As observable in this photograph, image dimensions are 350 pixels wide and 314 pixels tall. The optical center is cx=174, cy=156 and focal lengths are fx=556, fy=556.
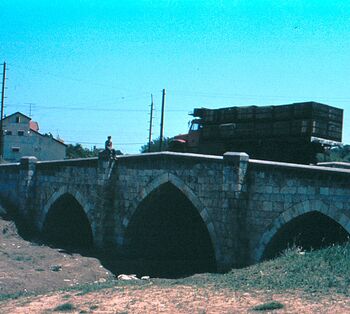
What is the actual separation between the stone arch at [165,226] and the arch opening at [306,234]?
457cm

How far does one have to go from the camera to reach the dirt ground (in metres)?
11.9

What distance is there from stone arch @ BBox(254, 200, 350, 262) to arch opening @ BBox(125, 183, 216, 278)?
17.2ft

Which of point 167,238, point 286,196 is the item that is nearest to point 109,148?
point 167,238

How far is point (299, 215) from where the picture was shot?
1703cm

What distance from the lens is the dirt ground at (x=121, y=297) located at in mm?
11867

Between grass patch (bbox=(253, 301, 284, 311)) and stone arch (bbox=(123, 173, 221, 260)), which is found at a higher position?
stone arch (bbox=(123, 173, 221, 260))

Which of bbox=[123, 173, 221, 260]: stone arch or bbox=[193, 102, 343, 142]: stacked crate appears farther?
bbox=[193, 102, 343, 142]: stacked crate

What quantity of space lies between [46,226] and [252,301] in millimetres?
20102

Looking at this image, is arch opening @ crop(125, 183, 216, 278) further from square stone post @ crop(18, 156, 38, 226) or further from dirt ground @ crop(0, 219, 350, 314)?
square stone post @ crop(18, 156, 38, 226)

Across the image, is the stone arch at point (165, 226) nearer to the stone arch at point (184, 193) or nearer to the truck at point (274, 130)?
the stone arch at point (184, 193)

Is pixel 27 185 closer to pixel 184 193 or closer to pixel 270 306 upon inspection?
pixel 184 193

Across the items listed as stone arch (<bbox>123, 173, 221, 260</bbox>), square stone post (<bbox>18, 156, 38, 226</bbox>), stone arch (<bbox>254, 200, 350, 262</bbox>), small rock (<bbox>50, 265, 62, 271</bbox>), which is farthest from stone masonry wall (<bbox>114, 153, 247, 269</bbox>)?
square stone post (<bbox>18, 156, 38, 226</bbox>)

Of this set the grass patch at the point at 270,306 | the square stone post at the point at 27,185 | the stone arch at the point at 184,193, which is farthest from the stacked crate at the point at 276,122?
the square stone post at the point at 27,185

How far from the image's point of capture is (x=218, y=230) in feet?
63.0
